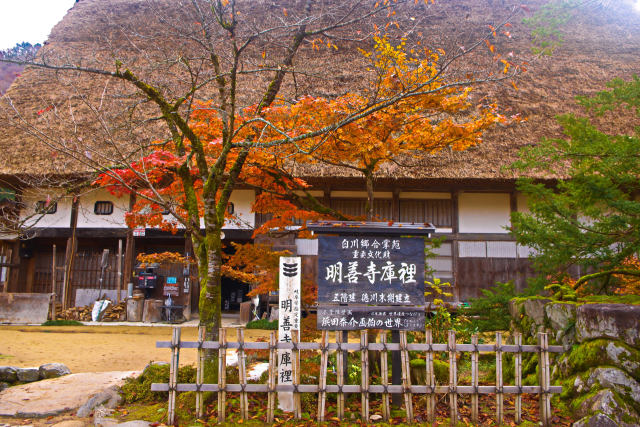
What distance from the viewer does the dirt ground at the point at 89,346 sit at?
257 inches

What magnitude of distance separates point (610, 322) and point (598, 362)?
1.22 feet

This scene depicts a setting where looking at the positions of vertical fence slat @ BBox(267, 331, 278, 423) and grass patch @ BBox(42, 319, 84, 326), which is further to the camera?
grass patch @ BBox(42, 319, 84, 326)

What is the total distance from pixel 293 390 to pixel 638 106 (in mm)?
4691

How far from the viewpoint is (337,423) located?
12.7ft

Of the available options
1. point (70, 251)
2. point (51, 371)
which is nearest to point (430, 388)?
point (51, 371)

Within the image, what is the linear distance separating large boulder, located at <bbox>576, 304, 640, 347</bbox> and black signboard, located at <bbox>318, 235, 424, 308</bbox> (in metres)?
1.52

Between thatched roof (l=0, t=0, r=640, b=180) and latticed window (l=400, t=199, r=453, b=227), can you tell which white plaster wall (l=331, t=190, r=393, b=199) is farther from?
thatched roof (l=0, t=0, r=640, b=180)

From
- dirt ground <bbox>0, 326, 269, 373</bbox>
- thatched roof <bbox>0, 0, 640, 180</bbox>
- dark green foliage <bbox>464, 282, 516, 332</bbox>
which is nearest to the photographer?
dark green foliage <bbox>464, 282, 516, 332</bbox>

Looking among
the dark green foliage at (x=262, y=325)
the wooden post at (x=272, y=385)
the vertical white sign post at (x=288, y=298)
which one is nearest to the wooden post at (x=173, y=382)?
the wooden post at (x=272, y=385)

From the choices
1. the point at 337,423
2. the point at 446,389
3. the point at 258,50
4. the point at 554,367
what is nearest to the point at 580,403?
the point at 554,367

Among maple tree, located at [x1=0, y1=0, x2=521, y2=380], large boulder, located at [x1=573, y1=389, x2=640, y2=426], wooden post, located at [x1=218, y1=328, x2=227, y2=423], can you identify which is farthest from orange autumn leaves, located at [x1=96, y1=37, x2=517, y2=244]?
large boulder, located at [x1=573, y1=389, x2=640, y2=426]

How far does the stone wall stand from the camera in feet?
11.9

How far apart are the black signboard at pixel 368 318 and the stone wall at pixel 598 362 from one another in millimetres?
1464

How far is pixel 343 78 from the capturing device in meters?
11.8
